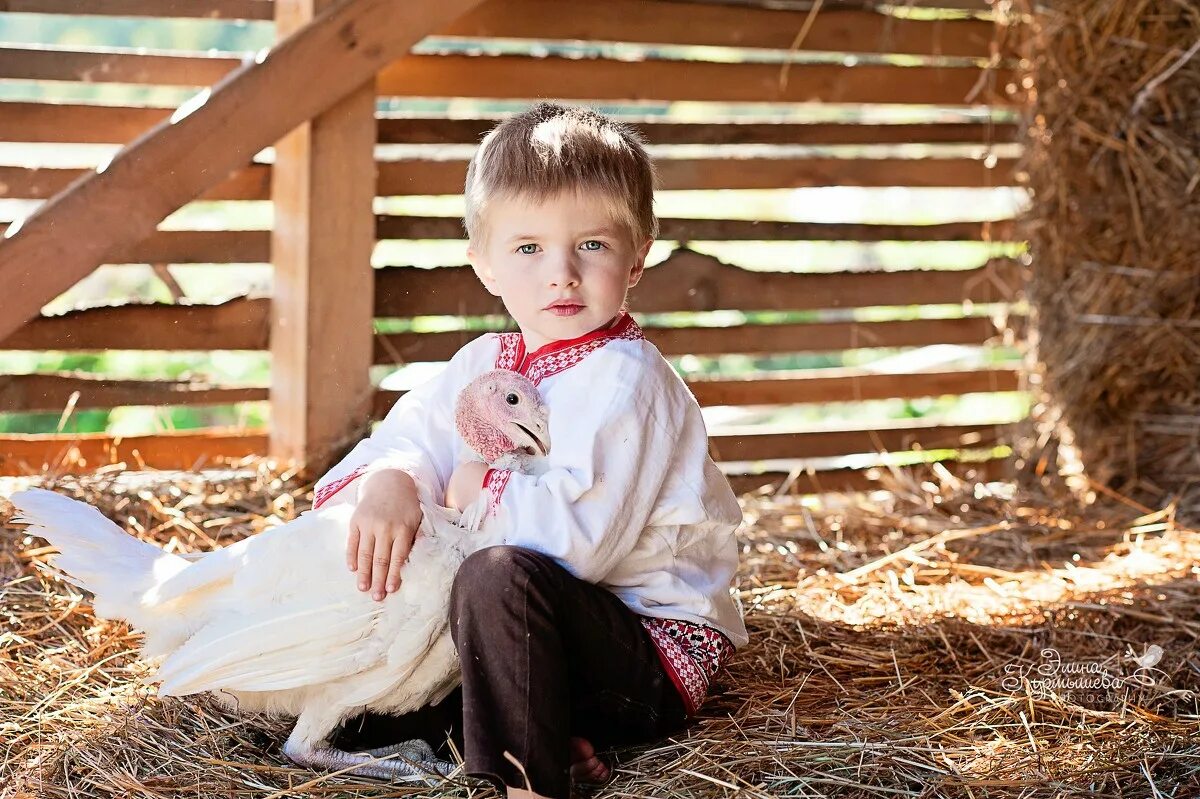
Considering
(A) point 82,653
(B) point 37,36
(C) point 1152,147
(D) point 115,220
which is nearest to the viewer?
(A) point 82,653

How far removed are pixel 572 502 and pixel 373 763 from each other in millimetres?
522

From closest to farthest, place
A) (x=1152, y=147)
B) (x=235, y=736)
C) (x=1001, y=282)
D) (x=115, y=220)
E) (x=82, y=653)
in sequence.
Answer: (x=235, y=736) → (x=82, y=653) → (x=115, y=220) → (x=1152, y=147) → (x=1001, y=282)

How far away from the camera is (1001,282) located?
4.07m

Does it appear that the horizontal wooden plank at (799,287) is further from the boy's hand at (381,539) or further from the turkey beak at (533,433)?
the boy's hand at (381,539)

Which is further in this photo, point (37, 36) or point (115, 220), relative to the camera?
point (37, 36)

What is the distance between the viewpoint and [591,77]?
356 cm

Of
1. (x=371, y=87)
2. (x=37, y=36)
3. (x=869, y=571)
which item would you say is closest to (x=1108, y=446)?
(x=869, y=571)

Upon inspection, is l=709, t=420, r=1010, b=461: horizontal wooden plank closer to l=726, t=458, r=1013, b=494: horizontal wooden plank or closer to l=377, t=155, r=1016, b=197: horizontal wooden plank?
l=726, t=458, r=1013, b=494: horizontal wooden plank

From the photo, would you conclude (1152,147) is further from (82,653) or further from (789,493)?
(82,653)

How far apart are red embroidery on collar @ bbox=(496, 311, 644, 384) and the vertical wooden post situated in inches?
51.1

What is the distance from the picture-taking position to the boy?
1755 mm

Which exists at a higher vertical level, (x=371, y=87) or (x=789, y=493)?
(x=371, y=87)

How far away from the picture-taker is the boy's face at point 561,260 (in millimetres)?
1893

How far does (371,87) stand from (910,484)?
6.41 ft
